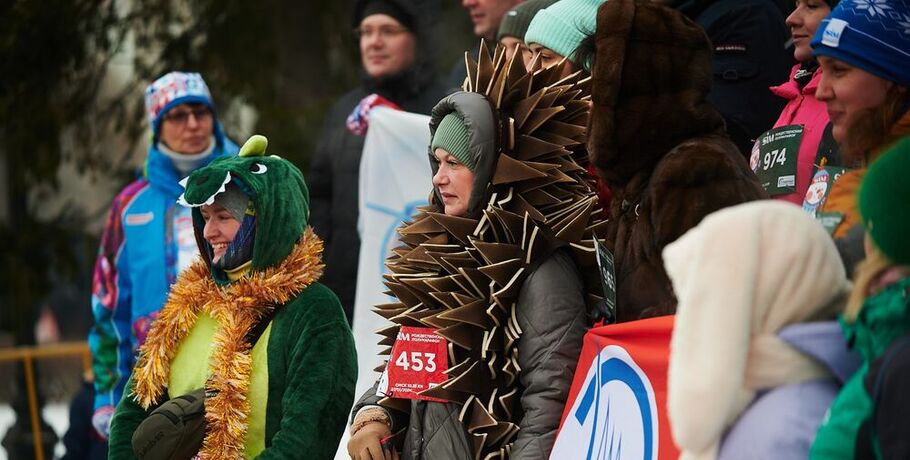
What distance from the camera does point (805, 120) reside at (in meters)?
5.26

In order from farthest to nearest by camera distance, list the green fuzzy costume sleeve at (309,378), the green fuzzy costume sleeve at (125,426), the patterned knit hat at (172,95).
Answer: the patterned knit hat at (172,95) < the green fuzzy costume sleeve at (125,426) < the green fuzzy costume sleeve at (309,378)

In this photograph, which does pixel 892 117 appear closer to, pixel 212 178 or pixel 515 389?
pixel 515 389

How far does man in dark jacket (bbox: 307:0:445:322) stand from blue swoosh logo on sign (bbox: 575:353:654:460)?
370 cm

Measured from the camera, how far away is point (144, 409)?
5582 millimetres

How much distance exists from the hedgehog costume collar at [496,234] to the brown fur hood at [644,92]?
1.11 feet

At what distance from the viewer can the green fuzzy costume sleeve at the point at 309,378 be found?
525 centimetres

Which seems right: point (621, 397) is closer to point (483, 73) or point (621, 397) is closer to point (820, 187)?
point (820, 187)

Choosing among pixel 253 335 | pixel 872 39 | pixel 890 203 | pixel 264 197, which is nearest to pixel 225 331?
pixel 253 335

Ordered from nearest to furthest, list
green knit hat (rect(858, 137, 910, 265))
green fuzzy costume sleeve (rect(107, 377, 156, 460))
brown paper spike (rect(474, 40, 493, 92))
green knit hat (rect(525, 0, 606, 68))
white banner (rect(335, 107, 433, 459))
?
green knit hat (rect(858, 137, 910, 265)), brown paper spike (rect(474, 40, 493, 92)), green fuzzy costume sleeve (rect(107, 377, 156, 460)), green knit hat (rect(525, 0, 606, 68)), white banner (rect(335, 107, 433, 459))

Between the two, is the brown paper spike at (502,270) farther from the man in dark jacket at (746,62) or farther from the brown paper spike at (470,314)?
the man in dark jacket at (746,62)

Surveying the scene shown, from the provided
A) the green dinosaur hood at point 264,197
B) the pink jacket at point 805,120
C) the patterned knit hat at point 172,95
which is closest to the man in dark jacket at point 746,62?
the pink jacket at point 805,120

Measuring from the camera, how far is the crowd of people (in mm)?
3482

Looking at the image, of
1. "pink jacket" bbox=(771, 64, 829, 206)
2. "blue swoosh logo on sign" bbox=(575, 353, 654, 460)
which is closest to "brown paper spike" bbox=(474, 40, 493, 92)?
"pink jacket" bbox=(771, 64, 829, 206)

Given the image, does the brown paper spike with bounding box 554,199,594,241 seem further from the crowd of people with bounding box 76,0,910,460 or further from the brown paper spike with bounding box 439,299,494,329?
the brown paper spike with bounding box 439,299,494,329
